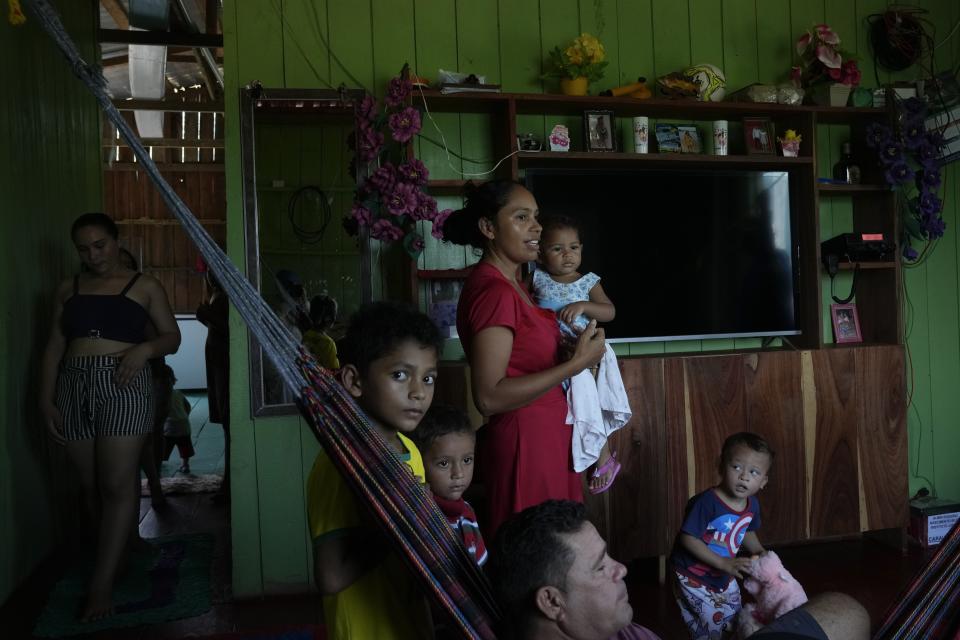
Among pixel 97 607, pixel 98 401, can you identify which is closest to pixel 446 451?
pixel 98 401

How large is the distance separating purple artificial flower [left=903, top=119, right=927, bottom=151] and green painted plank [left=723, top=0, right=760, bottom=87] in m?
0.62

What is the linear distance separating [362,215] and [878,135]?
6.87 feet

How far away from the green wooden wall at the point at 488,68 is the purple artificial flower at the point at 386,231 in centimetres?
30

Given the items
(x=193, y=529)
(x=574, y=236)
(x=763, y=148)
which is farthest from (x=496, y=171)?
(x=193, y=529)

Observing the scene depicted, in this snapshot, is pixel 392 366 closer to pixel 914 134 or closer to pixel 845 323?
pixel 845 323

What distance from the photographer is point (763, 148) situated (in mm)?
3162

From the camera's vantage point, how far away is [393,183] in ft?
8.79

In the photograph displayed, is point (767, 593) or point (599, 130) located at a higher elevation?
point (599, 130)

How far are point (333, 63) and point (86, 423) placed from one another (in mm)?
1531

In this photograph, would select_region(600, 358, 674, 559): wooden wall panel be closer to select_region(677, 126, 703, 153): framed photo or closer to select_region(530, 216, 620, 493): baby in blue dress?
select_region(530, 216, 620, 493): baby in blue dress

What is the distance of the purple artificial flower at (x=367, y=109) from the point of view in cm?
274

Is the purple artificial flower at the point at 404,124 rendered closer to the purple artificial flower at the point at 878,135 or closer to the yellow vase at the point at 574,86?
the yellow vase at the point at 574,86

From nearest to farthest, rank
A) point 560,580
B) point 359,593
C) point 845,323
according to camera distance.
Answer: point 560,580 → point 359,593 → point 845,323

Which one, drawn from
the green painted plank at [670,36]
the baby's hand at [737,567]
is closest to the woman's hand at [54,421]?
the baby's hand at [737,567]
